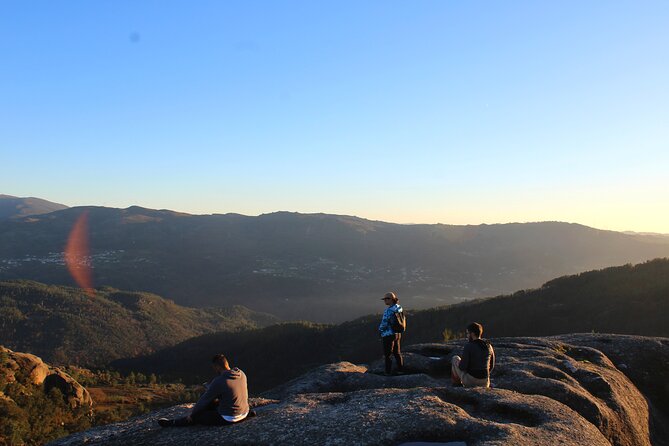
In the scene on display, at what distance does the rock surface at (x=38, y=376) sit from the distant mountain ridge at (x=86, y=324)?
246 ft

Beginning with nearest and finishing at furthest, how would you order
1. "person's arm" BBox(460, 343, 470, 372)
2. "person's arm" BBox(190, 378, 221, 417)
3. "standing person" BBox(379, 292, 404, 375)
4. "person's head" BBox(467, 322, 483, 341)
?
"person's arm" BBox(190, 378, 221, 417) → "person's head" BBox(467, 322, 483, 341) → "person's arm" BBox(460, 343, 470, 372) → "standing person" BBox(379, 292, 404, 375)

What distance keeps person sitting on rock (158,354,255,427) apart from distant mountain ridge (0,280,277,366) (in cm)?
11266

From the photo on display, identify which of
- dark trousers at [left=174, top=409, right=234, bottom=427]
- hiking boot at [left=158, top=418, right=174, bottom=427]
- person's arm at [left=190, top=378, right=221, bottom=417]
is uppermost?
person's arm at [left=190, top=378, right=221, bottom=417]

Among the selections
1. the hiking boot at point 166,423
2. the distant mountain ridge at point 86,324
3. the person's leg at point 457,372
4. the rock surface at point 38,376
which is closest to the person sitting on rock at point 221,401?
the hiking boot at point 166,423

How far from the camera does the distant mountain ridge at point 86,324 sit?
400 ft

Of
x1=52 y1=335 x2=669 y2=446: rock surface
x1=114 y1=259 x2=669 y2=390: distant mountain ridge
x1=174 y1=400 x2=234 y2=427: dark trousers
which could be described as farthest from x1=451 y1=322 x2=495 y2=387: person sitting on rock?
x1=114 y1=259 x2=669 y2=390: distant mountain ridge

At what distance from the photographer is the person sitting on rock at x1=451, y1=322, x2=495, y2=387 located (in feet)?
41.2

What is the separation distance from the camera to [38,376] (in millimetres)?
39406

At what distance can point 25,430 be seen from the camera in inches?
1089

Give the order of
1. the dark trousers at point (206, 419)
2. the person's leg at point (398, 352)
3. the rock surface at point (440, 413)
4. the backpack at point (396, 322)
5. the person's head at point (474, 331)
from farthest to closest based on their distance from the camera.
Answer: the person's leg at point (398, 352), the backpack at point (396, 322), the person's head at point (474, 331), the dark trousers at point (206, 419), the rock surface at point (440, 413)

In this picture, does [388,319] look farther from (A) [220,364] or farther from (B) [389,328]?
(A) [220,364]

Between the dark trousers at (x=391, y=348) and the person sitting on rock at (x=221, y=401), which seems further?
the dark trousers at (x=391, y=348)

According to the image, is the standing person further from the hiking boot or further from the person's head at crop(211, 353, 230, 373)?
the hiking boot

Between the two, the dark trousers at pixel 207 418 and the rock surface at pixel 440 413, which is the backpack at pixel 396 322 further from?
the dark trousers at pixel 207 418
